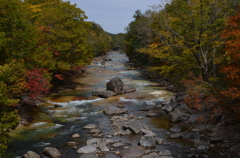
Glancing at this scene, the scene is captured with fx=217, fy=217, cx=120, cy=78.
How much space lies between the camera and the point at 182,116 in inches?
679

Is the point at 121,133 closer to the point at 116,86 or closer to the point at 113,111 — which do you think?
the point at 113,111

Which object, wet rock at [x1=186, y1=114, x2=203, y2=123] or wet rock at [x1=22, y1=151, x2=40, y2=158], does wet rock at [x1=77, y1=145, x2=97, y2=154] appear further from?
wet rock at [x1=186, y1=114, x2=203, y2=123]

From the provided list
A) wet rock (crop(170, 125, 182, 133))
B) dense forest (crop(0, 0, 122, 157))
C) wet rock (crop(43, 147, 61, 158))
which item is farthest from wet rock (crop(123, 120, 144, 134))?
dense forest (crop(0, 0, 122, 157))

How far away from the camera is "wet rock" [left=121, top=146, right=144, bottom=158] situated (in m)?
11.2

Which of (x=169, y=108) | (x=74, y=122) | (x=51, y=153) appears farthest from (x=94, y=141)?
(x=169, y=108)

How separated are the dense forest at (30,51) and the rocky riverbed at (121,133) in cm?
A: 195

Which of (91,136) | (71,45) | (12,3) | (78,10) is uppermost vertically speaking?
(78,10)

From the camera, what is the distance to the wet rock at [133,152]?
11.2m


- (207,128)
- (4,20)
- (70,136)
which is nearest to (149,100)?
(207,128)

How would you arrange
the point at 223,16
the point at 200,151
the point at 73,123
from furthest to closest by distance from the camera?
the point at 73,123 < the point at 223,16 < the point at 200,151

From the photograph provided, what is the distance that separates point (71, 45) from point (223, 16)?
1936cm

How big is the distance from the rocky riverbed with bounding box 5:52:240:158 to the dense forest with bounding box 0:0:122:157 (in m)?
1.95

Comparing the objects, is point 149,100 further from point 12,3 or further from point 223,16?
point 12,3

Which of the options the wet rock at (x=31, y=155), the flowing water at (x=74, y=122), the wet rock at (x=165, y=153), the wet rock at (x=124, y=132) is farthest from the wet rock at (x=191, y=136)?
the wet rock at (x=31, y=155)
